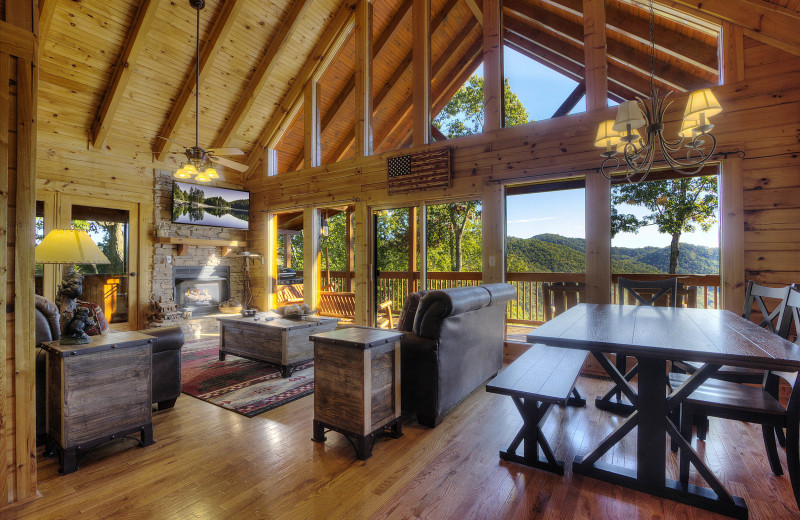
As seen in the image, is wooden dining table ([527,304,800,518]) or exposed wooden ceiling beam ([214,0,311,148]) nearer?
wooden dining table ([527,304,800,518])

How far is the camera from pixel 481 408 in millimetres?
3076

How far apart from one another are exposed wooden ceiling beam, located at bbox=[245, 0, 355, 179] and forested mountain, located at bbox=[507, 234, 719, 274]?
14.2ft

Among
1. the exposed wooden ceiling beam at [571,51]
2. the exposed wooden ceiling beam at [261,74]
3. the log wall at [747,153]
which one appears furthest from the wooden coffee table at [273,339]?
the exposed wooden ceiling beam at [571,51]

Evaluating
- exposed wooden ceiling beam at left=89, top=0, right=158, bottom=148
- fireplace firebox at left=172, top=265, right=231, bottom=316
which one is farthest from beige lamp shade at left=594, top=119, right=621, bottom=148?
fireplace firebox at left=172, top=265, right=231, bottom=316

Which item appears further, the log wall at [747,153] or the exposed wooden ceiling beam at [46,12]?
the exposed wooden ceiling beam at [46,12]

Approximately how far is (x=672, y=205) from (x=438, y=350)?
3341 mm

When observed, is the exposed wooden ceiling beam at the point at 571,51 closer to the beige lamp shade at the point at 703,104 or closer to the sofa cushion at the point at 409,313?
the beige lamp shade at the point at 703,104

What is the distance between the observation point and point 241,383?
370cm

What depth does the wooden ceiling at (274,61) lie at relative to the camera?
418 cm

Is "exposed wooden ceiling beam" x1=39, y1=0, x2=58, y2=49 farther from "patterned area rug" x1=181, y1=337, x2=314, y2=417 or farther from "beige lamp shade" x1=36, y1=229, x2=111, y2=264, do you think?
"patterned area rug" x1=181, y1=337, x2=314, y2=417

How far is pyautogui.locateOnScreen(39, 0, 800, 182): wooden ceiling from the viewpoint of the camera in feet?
13.7

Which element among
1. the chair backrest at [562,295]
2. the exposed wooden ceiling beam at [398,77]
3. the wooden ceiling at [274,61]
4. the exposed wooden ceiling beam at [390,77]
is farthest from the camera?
the exposed wooden ceiling beam at [390,77]

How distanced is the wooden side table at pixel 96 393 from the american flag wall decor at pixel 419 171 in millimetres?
3666

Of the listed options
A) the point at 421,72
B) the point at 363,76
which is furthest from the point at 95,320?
the point at 363,76
